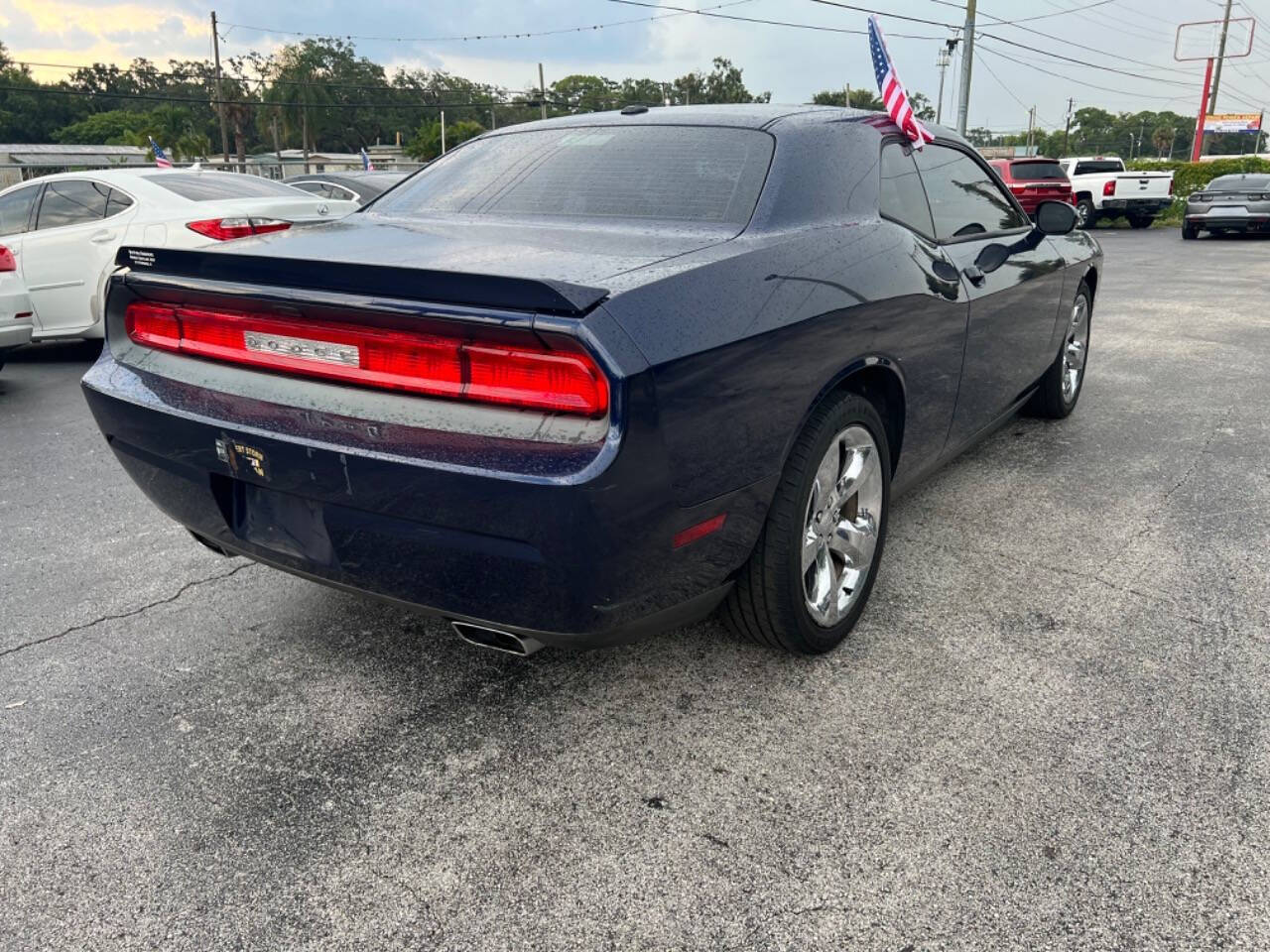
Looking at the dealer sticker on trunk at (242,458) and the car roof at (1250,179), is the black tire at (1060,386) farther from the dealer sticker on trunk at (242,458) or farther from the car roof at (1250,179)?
the car roof at (1250,179)

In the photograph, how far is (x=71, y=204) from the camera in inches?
295

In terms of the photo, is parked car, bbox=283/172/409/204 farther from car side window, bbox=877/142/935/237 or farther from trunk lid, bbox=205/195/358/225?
car side window, bbox=877/142/935/237

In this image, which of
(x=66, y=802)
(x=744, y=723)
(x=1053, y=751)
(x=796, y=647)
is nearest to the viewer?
(x=66, y=802)

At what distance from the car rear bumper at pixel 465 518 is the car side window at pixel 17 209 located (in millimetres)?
6338

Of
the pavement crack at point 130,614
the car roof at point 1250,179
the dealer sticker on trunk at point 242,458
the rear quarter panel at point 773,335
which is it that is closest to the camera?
the rear quarter panel at point 773,335

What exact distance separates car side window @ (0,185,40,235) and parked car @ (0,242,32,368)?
1.18 metres

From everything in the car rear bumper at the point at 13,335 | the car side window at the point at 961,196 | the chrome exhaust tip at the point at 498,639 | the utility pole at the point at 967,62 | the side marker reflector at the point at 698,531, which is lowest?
the car rear bumper at the point at 13,335

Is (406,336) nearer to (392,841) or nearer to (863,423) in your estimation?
(392,841)

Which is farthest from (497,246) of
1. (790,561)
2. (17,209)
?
(17,209)

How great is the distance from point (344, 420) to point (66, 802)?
1098 millimetres

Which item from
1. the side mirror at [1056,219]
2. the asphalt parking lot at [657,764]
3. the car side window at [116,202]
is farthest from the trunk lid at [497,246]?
the car side window at [116,202]

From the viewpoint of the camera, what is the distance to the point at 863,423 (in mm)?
2754

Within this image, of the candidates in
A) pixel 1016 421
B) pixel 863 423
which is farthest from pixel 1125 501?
pixel 863 423

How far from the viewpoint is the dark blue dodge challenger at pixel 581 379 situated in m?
1.92
